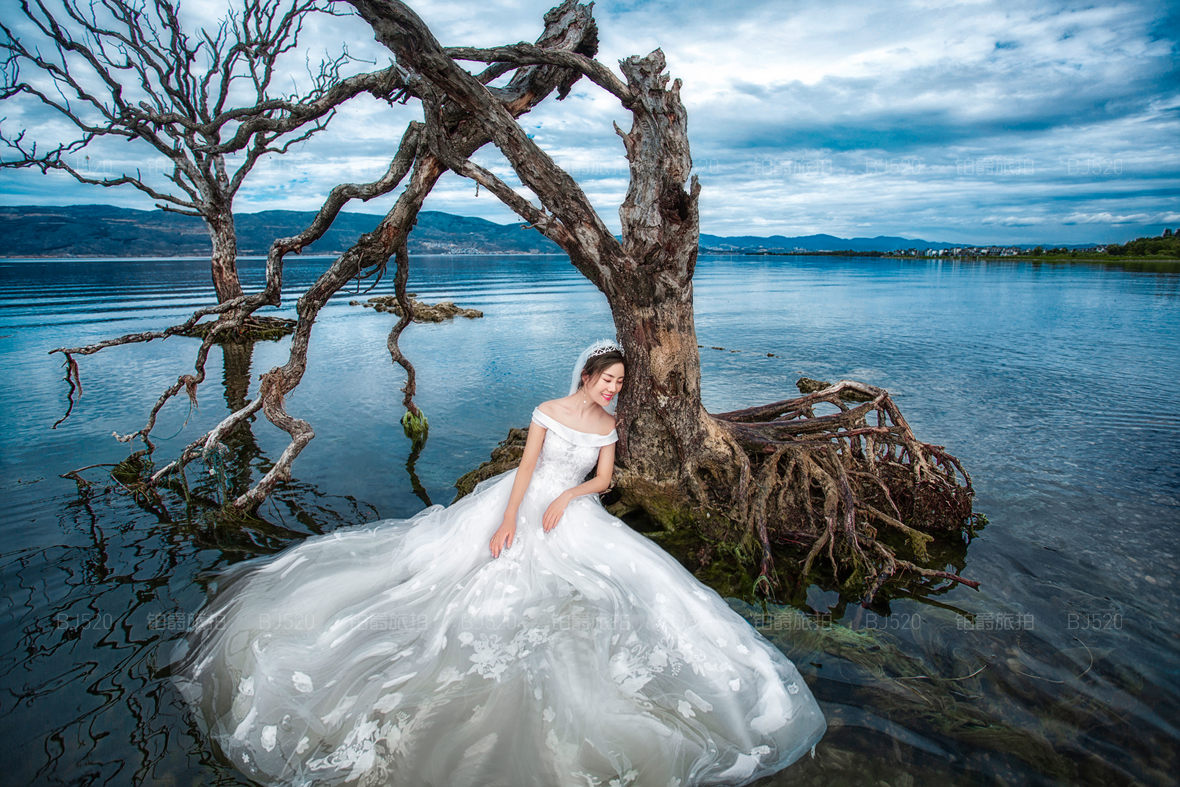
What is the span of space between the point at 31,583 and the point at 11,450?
589 centimetres

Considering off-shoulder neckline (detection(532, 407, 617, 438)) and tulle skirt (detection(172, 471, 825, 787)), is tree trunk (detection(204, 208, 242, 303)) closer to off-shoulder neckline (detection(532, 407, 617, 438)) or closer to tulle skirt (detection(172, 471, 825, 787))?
tulle skirt (detection(172, 471, 825, 787))

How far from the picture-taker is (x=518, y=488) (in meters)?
5.57

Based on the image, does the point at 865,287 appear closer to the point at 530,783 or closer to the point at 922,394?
the point at 922,394

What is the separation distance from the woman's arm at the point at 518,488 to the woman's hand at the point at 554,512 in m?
0.28

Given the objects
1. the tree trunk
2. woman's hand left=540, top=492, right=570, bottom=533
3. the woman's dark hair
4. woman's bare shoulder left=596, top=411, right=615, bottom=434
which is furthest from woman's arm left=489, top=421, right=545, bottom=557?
the tree trunk

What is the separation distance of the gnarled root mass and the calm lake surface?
46 centimetres

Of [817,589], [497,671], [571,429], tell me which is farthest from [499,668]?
[817,589]

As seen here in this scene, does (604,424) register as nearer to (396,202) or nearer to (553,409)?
(553,409)

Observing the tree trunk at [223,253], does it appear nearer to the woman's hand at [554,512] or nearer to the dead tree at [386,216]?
the dead tree at [386,216]

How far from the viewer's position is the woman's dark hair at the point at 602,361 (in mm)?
5668

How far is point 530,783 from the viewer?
362 cm

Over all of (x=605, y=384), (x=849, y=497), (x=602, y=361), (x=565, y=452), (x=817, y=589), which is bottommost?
(x=817, y=589)

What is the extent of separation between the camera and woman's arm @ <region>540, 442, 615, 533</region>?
218 inches

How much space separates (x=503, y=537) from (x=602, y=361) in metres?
1.90
